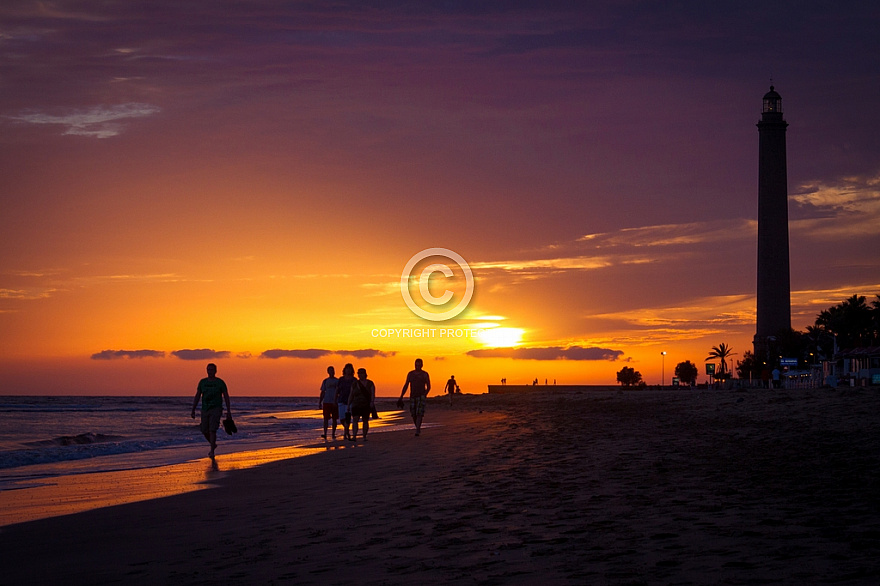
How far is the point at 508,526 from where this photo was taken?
7363 millimetres

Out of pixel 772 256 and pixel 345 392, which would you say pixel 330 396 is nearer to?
pixel 345 392

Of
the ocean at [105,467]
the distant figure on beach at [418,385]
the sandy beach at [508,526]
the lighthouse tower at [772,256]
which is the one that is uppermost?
the lighthouse tower at [772,256]

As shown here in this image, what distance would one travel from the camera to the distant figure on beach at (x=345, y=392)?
72.3 feet

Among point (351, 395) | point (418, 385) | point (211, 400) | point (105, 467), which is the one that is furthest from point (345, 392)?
point (105, 467)

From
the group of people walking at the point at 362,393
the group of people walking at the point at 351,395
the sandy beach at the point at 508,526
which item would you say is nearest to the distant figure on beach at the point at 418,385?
the group of people walking at the point at 362,393

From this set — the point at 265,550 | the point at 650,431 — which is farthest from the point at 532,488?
the point at 650,431

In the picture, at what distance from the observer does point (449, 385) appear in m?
83.6

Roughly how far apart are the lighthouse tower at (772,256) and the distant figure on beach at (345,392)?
8643 centimetres

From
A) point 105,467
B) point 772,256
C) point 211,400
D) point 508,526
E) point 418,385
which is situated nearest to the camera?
point 508,526

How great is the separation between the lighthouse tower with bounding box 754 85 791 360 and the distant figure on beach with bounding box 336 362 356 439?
86433 mm

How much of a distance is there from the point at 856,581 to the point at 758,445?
10.1m

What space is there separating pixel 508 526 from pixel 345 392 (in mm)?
15410

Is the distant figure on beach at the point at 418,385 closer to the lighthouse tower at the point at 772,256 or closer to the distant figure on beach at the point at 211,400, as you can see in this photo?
the distant figure on beach at the point at 211,400

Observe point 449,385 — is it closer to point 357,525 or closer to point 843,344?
point 843,344
